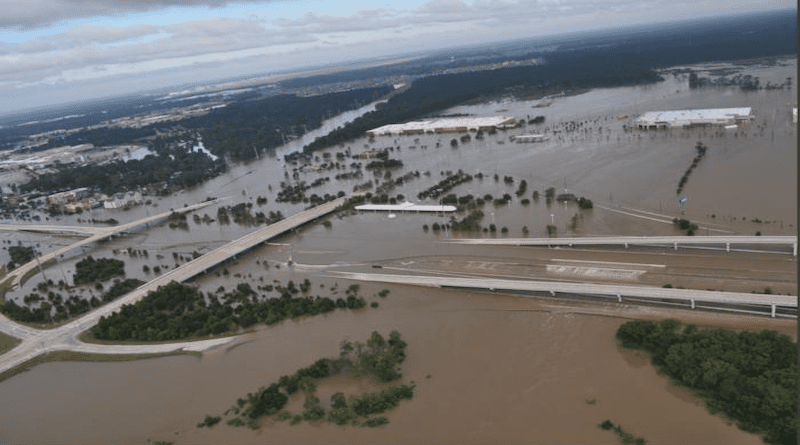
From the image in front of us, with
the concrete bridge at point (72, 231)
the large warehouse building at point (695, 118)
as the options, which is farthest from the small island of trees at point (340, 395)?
the large warehouse building at point (695, 118)

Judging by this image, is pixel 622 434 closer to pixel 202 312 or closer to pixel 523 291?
pixel 523 291

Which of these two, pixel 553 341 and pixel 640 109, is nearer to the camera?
pixel 553 341

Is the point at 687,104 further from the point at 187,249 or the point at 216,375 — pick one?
the point at 216,375

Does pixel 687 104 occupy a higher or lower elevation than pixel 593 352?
higher

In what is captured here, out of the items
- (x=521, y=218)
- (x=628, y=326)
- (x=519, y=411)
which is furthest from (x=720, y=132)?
(x=519, y=411)

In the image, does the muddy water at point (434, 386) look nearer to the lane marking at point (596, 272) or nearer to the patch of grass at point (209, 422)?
the patch of grass at point (209, 422)

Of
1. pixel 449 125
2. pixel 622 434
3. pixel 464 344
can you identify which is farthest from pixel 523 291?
pixel 449 125

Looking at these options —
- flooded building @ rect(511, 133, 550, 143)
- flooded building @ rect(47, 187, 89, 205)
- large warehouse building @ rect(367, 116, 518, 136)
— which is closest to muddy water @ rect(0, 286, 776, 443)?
flooded building @ rect(511, 133, 550, 143)

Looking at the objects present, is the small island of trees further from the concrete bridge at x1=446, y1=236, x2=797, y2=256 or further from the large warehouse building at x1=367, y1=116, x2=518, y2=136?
the large warehouse building at x1=367, y1=116, x2=518, y2=136
